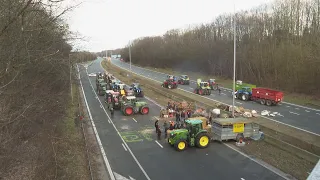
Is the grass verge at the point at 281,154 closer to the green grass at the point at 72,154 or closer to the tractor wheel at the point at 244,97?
the green grass at the point at 72,154

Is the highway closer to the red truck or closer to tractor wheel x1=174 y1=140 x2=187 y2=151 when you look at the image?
the red truck

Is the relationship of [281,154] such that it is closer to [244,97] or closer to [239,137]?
[239,137]

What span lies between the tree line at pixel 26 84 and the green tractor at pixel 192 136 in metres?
7.45

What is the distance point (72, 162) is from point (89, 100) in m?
26.5

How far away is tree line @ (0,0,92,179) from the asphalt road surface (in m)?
3.70

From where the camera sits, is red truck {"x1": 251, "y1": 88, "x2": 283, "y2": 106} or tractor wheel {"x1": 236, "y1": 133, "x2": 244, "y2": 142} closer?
tractor wheel {"x1": 236, "y1": 133, "x2": 244, "y2": 142}

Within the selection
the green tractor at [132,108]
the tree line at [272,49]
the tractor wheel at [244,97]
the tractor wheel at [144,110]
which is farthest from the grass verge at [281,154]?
the tree line at [272,49]

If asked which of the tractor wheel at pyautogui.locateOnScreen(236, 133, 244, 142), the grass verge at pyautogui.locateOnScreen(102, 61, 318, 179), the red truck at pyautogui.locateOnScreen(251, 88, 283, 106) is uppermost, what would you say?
the red truck at pyautogui.locateOnScreen(251, 88, 283, 106)

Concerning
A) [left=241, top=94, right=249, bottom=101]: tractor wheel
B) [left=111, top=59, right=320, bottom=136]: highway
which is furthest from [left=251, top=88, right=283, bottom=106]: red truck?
[left=241, top=94, right=249, bottom=101]: tractor wheel

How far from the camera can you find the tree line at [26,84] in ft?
27.4

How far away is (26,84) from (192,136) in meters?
10.6

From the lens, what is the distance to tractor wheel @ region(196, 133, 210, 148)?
1966cm

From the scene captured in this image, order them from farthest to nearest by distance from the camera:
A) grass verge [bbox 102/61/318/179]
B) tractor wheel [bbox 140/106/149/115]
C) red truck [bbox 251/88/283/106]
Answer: red truck [bbox 251/88/283/106] < tractor wheel [bbox 140/106/149/115] < grass verge [bbox 102/61/318/179]

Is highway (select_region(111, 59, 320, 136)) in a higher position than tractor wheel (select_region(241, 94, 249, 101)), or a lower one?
lower
